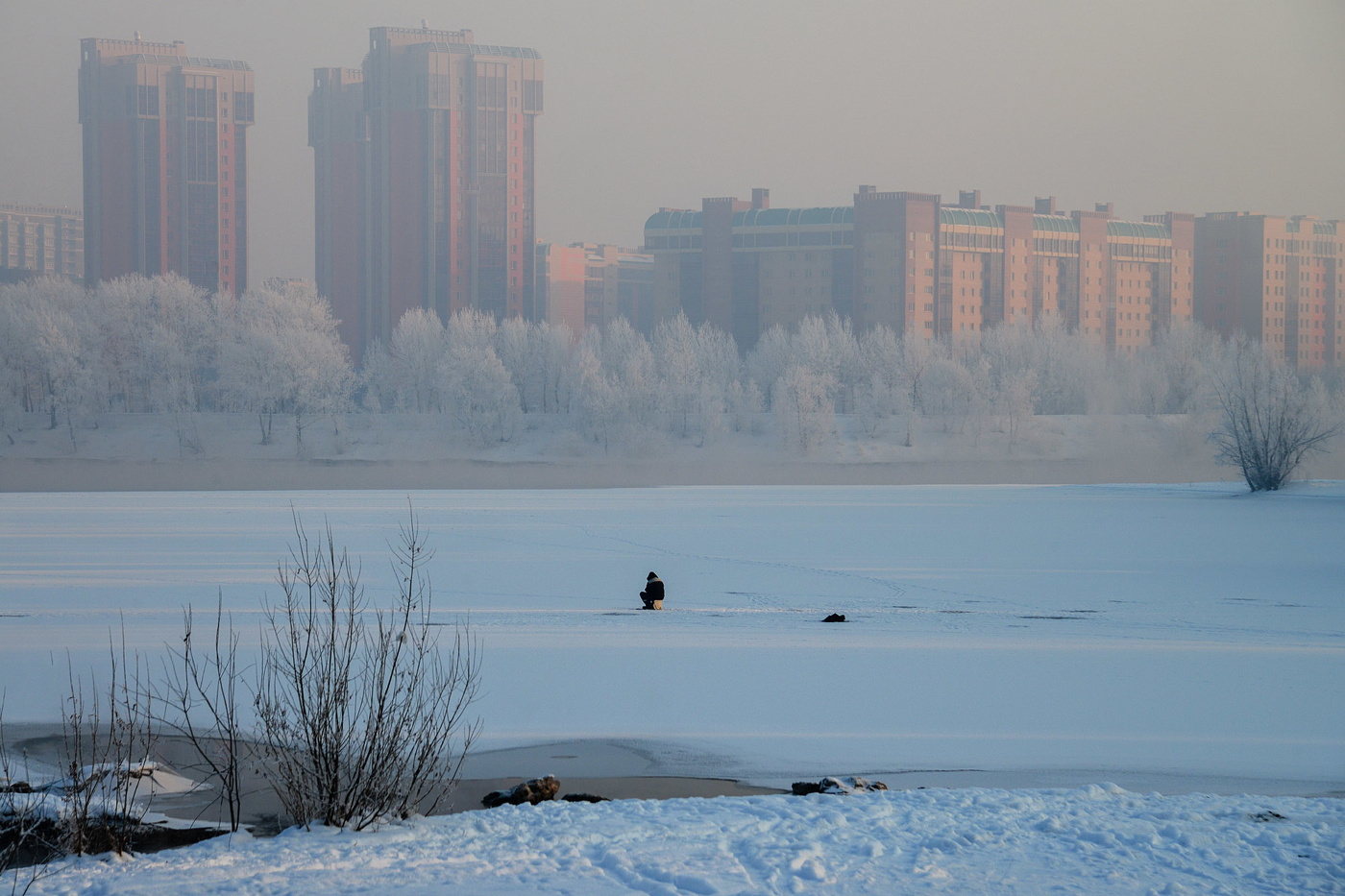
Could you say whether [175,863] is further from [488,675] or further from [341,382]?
[341,382]

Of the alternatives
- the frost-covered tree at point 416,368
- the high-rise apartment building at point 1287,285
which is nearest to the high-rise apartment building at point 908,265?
the high-rise apartment building at point 1287,285

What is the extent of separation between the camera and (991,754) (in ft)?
27.1

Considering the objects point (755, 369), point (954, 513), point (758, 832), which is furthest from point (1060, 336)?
point (758, 832)

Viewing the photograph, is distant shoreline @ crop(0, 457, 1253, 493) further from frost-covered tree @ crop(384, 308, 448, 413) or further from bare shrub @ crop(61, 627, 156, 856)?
bare shrub @ crop(61, 627, 156, 856)

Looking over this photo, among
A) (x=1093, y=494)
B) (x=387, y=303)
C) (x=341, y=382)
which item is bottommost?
(x=1093, y=494)

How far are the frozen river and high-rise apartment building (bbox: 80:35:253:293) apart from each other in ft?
267

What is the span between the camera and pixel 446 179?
337 feet

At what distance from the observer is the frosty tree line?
65.9 meters

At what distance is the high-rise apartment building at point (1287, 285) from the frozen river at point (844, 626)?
92.2 m

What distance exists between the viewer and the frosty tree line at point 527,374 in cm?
6588

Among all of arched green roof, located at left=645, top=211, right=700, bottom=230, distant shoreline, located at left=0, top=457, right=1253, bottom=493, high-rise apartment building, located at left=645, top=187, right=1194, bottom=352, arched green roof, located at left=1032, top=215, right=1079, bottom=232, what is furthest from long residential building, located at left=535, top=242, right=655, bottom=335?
distant shoreline, located at left=0, top=457, right=1253, bottom=493

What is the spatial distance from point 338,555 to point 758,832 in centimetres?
1643

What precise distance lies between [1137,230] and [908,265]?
1219 inches

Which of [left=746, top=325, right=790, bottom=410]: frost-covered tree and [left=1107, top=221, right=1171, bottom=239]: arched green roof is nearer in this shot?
[left=746, top=325, right=790, bottom=410]: frost-covered tree
